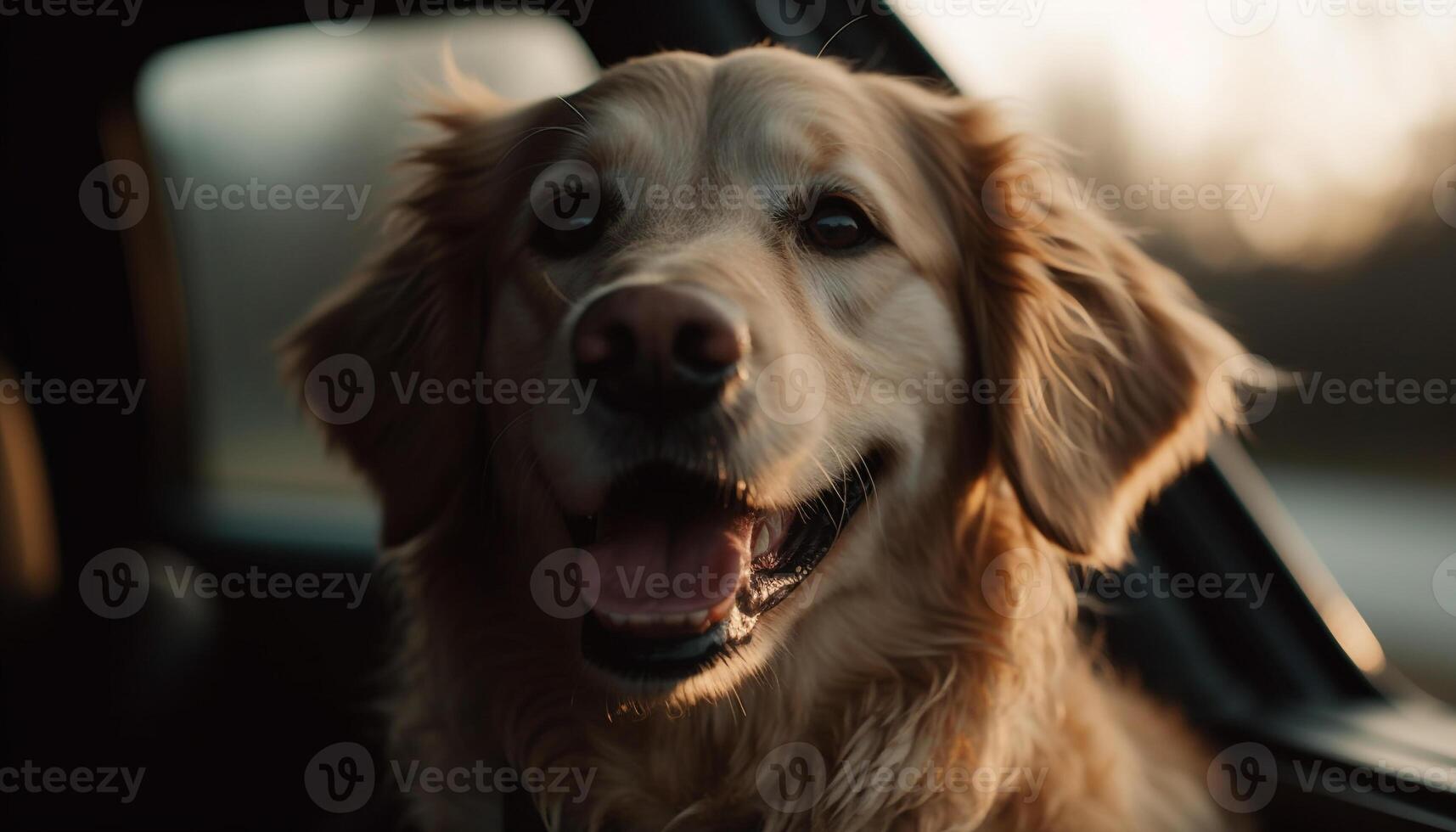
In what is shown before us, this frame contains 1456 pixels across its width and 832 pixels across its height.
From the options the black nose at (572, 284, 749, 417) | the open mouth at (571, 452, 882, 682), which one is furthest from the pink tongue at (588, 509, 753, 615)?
the black nose at (572, 284, 749, 417)

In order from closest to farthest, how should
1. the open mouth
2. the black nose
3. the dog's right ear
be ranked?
the black nose, the open mouth, the dog's right ear

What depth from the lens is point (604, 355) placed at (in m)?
1.42

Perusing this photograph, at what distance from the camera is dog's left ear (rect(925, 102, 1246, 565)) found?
1873 millimetres

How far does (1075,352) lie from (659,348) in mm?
990

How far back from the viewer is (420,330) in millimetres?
2139

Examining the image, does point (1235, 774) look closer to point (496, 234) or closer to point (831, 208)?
point (831, 208)

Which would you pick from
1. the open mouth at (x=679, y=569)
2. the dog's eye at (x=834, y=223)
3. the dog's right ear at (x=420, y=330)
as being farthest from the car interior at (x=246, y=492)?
the open mouth at (x=679, y=569)

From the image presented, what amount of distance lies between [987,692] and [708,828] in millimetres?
602

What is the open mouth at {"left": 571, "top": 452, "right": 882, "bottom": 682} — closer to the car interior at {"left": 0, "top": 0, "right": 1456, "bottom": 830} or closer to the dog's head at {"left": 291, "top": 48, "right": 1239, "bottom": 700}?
the dog's head at {"left": 291, "top": 48, "right": 1239, "bottom": 700}

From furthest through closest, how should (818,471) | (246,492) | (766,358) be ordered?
(246,492)
(818,471)
(766,358)

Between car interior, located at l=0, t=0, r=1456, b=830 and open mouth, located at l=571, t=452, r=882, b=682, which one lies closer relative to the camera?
open mouth, located at l=571, t=452, r=882, b=682

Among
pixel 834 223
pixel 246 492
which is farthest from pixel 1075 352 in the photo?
pixel 246 492

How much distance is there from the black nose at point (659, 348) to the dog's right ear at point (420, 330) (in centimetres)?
65

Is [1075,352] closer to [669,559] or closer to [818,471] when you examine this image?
[818,471]
